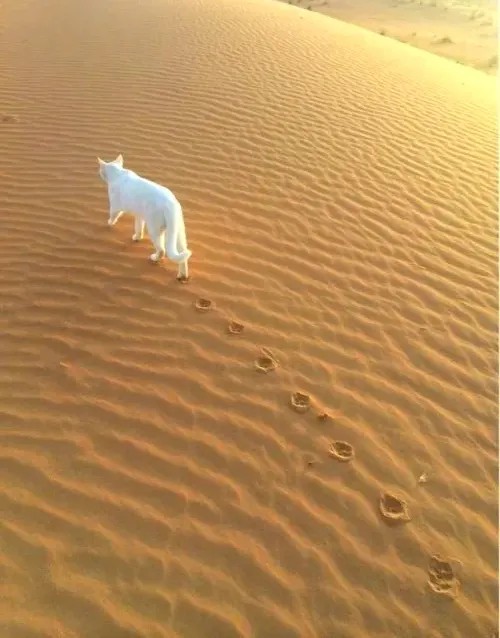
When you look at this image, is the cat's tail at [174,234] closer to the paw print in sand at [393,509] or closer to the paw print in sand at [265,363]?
the paw print in sand at [265,363]

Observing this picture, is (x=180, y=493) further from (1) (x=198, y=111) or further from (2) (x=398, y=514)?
(1) (x=198, y=111)

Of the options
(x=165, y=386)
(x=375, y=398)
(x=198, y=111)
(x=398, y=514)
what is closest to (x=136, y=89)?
(x=198, y=111)

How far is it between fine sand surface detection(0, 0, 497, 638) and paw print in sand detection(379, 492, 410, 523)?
2 cm

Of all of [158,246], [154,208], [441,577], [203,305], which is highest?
[154,208]

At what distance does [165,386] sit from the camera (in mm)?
3961

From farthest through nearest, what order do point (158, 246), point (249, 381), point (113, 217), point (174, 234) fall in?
point (113, 217) → point (158, 246) → point (174, 234) → point (249, 381)

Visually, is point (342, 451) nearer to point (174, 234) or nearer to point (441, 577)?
point (441, 577)

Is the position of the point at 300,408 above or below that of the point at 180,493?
above

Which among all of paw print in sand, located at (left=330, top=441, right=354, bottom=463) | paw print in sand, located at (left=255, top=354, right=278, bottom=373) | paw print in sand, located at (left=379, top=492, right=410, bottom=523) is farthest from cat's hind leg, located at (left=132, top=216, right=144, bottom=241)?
paw print in sand, located at (left=379, top=492, right=410, bottom=523)

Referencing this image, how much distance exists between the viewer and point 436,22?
19.4 metres

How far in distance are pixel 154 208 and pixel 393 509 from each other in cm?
287

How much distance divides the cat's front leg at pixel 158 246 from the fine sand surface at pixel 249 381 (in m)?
0.13

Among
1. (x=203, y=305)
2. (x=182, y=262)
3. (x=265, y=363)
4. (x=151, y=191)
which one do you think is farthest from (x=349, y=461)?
(x=151, y=191)

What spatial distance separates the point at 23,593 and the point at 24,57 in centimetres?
973
